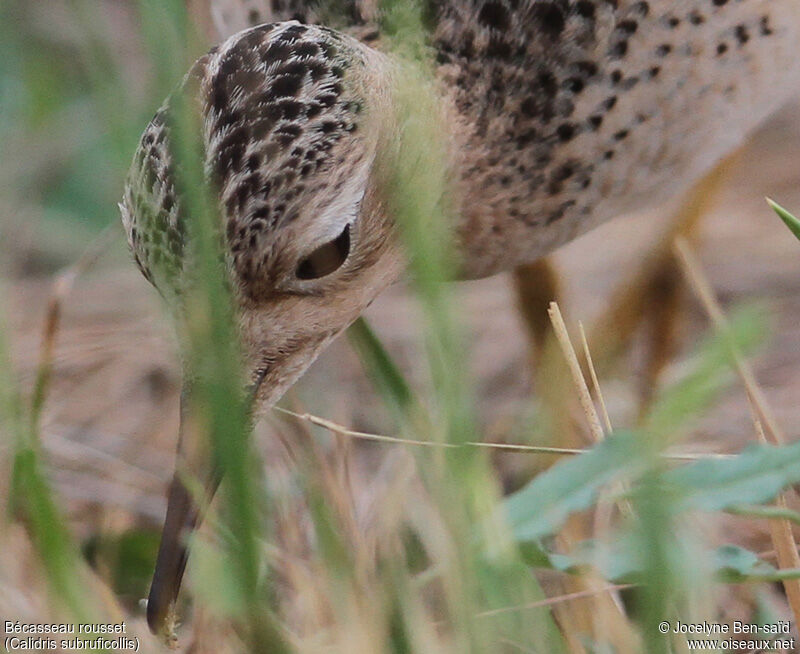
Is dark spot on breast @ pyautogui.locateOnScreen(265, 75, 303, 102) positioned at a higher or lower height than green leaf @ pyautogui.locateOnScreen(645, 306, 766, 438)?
higher

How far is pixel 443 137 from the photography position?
2.55 meters

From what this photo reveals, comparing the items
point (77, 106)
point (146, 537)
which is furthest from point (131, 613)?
point (77, 106)

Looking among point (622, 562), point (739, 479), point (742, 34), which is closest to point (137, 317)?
point (742, 34)

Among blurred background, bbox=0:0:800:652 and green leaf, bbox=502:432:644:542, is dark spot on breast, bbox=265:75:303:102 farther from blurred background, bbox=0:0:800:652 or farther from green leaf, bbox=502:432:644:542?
green leaf, bbox=502:432:644:542

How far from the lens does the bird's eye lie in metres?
2.31

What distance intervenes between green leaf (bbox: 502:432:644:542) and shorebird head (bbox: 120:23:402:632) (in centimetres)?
62

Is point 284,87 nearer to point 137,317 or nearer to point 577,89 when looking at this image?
point 577,89

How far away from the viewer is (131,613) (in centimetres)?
266

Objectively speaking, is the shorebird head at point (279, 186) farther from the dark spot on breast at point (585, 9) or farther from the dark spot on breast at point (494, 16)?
the dark spot on breast at point (585, 9)

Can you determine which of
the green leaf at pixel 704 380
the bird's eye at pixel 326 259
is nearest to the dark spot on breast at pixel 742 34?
the bird's eye at pixel 326 259

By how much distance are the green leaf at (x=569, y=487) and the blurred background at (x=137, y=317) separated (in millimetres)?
1136

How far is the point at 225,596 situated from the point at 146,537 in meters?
1.06

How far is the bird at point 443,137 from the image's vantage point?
2197 mm

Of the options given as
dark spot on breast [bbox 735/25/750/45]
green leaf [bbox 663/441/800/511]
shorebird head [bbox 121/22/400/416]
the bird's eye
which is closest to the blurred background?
shorebird head [bbox 121/22/400/416]
